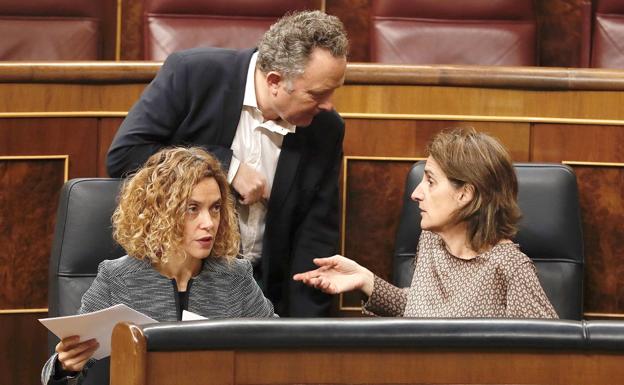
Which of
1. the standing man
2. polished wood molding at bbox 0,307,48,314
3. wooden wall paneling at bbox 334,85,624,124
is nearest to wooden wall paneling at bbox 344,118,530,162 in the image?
wooden wall paneling at bbox 334,85,624,124

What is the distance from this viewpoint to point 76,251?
4.38ft

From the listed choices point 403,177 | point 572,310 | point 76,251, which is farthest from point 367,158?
point 76,251

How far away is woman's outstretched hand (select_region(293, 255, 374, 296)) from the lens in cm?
137

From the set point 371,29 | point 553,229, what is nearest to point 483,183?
point 553,229

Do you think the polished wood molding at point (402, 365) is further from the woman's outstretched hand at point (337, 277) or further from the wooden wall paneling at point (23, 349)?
the wooden wall paneling at point (23, 349)

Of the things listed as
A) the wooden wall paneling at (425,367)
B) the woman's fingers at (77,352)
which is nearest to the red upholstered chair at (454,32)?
the woman's fingers at (77,352)

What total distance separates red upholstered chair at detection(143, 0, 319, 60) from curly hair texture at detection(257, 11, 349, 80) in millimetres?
611

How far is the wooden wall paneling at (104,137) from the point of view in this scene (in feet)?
5.32

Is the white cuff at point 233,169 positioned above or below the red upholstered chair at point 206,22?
below

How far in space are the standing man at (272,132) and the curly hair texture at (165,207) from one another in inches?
5.2

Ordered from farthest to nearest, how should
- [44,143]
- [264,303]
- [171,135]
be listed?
[44,143] < [171,135] < [264,303]

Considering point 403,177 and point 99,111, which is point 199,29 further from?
point 403,177

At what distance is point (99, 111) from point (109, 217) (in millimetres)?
320

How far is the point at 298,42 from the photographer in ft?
4.65
